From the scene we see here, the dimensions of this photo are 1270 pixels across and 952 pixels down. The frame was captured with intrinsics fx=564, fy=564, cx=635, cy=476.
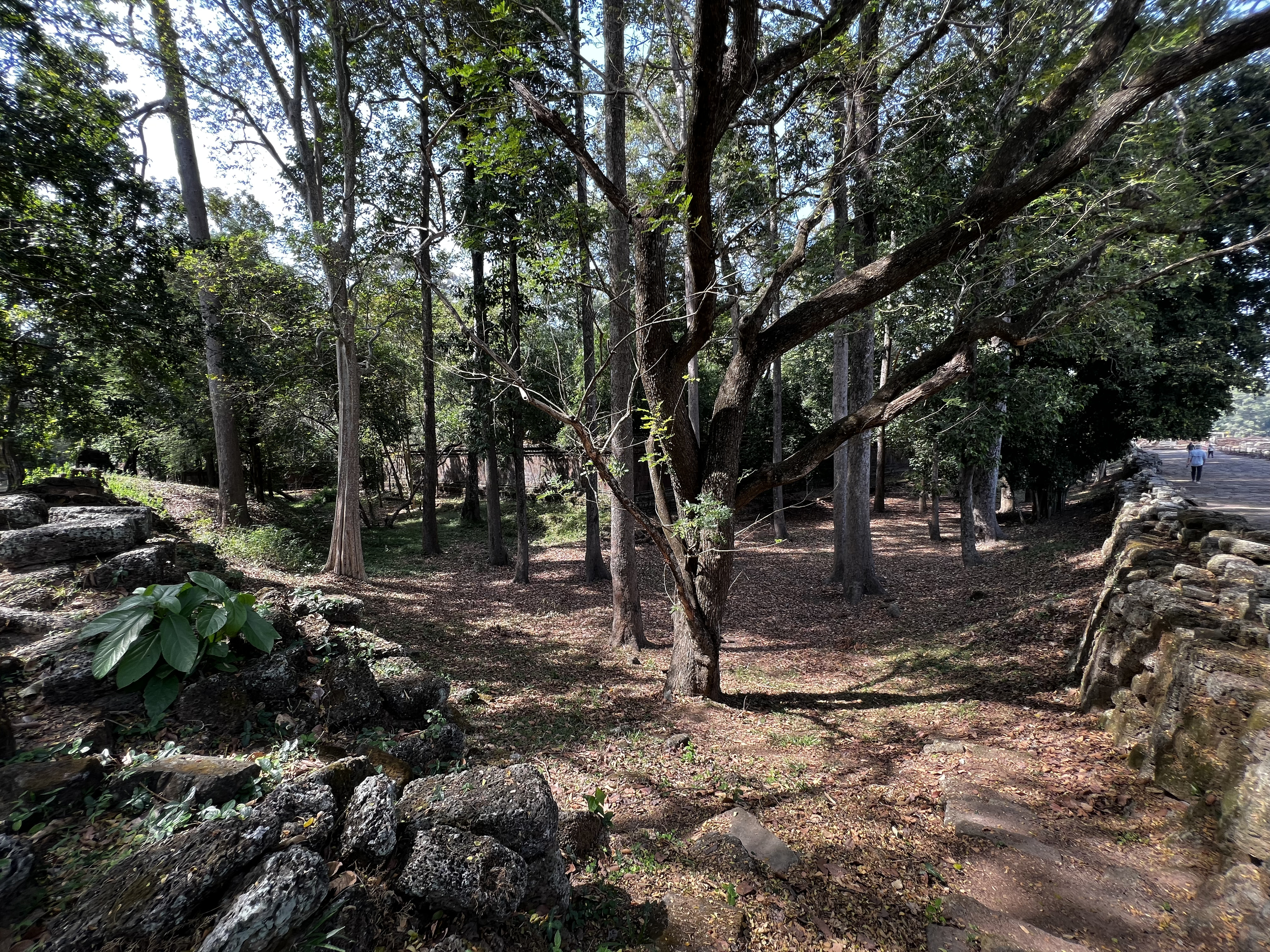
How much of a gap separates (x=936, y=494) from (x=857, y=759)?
9289mm

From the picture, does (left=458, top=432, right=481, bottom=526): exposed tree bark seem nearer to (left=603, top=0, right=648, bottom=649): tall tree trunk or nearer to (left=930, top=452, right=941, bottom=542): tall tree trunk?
(left=603, top=0, right=648, bottom=649): tall tree trunk

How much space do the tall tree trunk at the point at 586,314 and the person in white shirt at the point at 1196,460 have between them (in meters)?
16.0

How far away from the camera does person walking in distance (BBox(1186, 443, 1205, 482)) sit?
15117 mm

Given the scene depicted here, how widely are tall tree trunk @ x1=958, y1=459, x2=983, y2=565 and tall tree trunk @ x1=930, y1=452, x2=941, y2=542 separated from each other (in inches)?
16.8

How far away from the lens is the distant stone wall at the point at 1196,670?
2.84 m

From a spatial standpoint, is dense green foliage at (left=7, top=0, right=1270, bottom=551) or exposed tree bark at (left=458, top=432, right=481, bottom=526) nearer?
dense green foliage at (left=7, top=0, right=1270, bottom=551)

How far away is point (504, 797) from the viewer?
100 inches

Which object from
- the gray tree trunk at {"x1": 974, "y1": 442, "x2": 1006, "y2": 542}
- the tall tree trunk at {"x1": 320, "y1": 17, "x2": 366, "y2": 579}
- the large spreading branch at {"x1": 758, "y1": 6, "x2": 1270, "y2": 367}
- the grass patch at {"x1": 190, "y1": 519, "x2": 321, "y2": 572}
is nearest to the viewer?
the large spreading branch at {"x1": 758, "y1": 6, "x2": 1270, "y2": 367}

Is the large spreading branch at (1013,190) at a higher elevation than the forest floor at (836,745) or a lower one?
higher

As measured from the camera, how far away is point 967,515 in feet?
36.2

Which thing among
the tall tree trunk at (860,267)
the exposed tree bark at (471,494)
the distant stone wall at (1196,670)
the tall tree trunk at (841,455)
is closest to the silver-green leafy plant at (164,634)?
the distant stone wall at (1196,670)

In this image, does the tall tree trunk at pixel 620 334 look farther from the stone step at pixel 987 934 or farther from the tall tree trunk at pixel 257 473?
the tall tree trunk at pixel 257 473

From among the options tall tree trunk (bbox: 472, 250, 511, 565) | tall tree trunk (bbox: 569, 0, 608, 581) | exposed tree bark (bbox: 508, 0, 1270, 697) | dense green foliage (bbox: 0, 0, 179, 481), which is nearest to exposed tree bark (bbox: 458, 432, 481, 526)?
tall tree trunk (bbox: 472, 250, 511, 565)

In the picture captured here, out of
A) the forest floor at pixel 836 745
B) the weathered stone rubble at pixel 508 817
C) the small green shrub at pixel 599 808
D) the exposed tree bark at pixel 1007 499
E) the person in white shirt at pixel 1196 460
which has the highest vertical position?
the person in white shirt at pixel 1196 460
